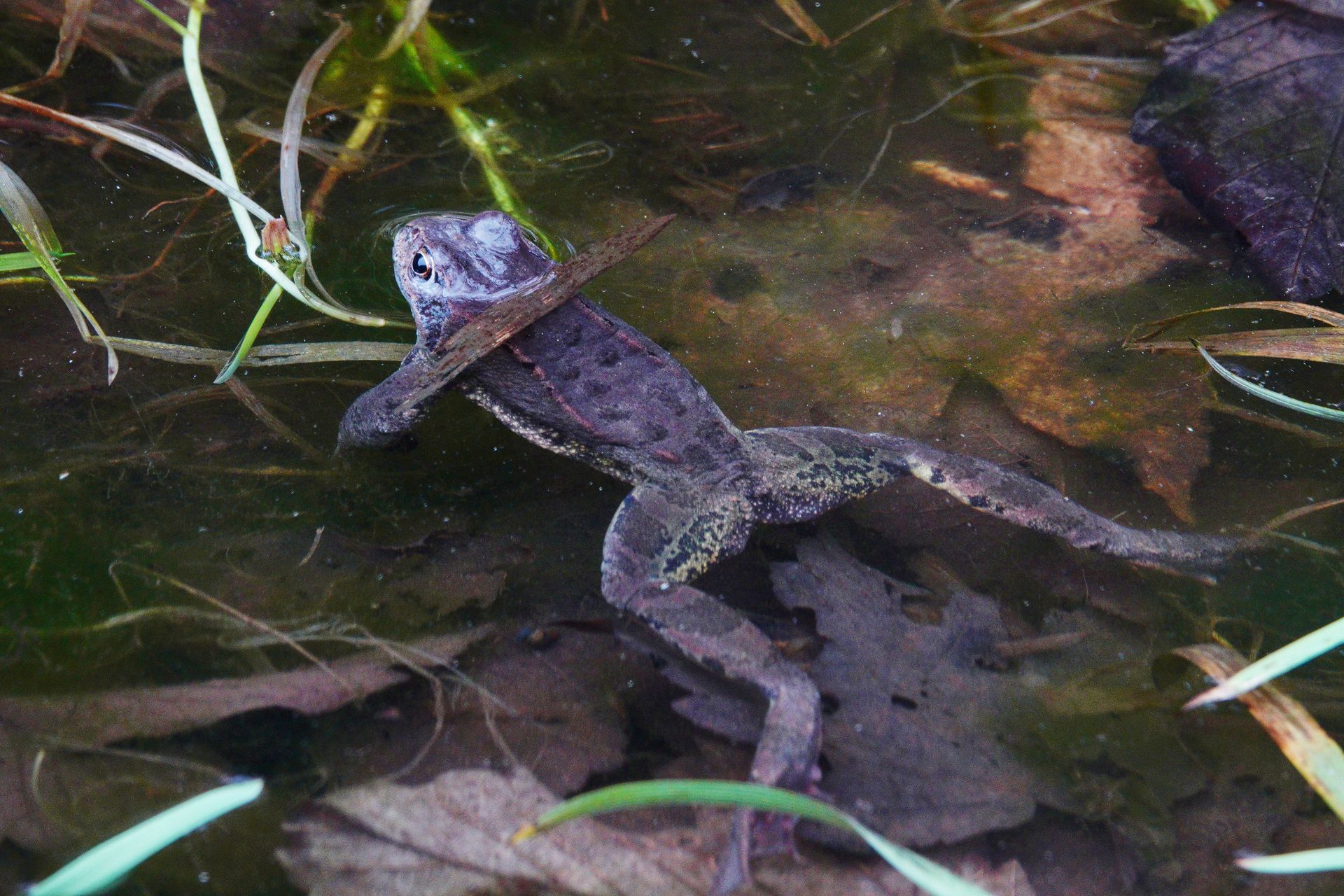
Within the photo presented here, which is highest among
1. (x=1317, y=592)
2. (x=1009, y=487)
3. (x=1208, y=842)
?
(x=1009, y=487)

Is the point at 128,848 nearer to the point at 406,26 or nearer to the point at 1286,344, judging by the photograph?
the point at 1286,344

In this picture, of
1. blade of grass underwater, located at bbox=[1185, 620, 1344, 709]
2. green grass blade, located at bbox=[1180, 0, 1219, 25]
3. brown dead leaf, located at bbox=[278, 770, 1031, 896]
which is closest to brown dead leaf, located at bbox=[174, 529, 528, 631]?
brown dead leaf, located at bbox=[278, 770, 1031, 896]

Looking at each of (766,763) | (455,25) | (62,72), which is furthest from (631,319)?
(62,72)

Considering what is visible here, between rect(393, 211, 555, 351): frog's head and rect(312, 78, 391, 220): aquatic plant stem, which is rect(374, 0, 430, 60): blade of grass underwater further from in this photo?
rect(393, 211, 555, 351): frog's head

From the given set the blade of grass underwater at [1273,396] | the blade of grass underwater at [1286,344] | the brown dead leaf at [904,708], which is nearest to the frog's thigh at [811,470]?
A: the brown dead leaf at [904,708]

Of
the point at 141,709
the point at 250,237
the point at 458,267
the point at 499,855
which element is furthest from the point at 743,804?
the point at 250,237

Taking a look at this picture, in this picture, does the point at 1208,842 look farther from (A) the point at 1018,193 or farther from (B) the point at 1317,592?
(A) the point at 1018,193
